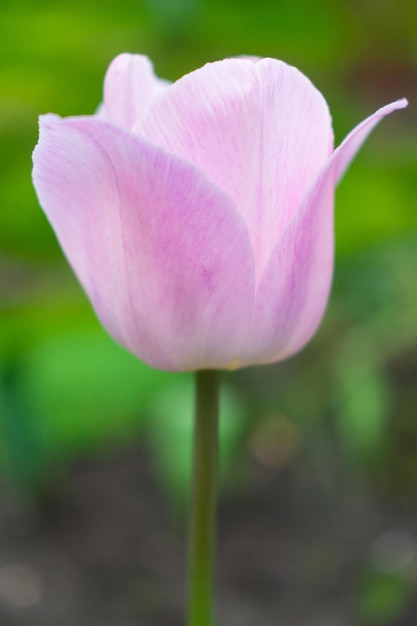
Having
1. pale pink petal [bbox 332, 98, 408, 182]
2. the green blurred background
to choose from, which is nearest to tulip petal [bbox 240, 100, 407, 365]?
pale pink petal [bbox 332, 98, 408, 182]

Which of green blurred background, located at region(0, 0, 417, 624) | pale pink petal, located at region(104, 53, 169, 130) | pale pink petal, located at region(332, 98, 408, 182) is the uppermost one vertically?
pale pink petal, located at region(104, 53, 169, 130)

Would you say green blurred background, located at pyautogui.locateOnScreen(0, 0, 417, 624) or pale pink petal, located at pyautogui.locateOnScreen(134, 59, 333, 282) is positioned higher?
pale pink petal, located at pyautogui.locateOnScreen(134, 59, 333, 282)

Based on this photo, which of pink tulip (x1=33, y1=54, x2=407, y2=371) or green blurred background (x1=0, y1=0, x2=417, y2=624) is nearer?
pink tulip (x1=33, y1=54, x2=407, y2=371)

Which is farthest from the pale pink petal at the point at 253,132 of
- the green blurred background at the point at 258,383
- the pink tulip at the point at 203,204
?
the green blurred background at the point at 258,383

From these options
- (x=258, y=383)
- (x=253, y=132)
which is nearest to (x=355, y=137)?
(x=253, y=132)

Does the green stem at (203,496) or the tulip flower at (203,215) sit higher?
the tulip flower at (203,215)

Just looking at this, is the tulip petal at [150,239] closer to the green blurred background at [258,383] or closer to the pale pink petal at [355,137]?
the pale pink petal at [355,137]

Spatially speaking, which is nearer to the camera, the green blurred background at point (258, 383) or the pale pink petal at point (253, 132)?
the pale pink petal at point (253, 132)

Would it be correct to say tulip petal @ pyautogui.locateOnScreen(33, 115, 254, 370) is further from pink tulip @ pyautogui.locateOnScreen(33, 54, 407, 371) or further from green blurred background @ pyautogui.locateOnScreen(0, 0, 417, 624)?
green blurred background @ pyautogui.locateOnScreen(0, 0, 417, 624)

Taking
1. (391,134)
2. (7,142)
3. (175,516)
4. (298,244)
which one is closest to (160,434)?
(175,516)
